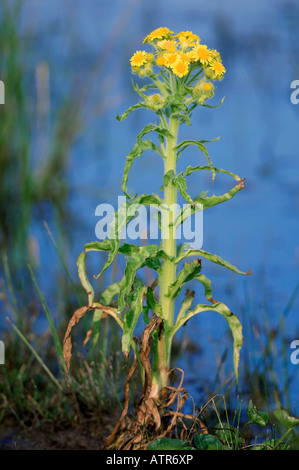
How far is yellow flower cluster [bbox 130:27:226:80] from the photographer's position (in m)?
1.95

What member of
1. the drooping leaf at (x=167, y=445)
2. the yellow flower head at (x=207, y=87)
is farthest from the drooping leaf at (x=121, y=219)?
the drooping leaf at (x=167, y=445)

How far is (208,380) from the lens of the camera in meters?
2.86

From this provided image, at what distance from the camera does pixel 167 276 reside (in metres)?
2.11

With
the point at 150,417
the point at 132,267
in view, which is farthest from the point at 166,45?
the point at 150,417

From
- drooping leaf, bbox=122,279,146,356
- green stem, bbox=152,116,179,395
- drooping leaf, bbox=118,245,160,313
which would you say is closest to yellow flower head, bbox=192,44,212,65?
green stem, bbox=152,116,179,395

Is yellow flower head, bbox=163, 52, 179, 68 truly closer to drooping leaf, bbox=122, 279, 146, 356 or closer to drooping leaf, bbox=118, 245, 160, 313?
drooping leaf, bbox=118, 245, 160, 313

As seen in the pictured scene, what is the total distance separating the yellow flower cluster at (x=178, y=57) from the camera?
195 cm

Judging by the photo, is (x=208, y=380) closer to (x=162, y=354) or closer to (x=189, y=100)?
(x=162, y=354)

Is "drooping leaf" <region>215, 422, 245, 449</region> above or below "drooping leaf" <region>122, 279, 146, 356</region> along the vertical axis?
below

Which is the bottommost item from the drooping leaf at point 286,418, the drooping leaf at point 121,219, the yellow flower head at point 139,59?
the drooping leaf at point 286,418

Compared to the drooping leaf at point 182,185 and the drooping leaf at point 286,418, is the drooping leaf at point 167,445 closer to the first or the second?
the drooping leaf at point 286,418

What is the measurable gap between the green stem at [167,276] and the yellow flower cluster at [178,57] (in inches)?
5.9
